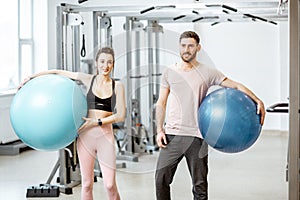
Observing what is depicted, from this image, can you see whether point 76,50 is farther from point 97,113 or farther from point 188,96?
point 188,96

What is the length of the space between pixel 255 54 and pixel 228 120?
6.35m

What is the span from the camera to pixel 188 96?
3.64 m

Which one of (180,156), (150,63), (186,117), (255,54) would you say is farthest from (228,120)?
(255,54)

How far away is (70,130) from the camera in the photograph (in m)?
3.72

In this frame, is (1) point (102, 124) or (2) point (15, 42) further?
(2) point (15, 42)

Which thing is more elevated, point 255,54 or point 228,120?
point 255,54

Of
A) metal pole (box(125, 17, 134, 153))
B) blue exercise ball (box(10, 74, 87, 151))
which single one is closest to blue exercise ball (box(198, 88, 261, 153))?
blue exercise ball (box(10, 74, 87, 151))

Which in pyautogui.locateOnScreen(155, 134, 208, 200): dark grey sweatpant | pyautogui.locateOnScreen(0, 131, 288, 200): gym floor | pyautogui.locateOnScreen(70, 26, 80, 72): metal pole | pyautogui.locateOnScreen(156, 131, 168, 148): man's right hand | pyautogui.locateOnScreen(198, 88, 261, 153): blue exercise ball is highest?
pyautogui.locateOnScreen(70, 26, 80, 72): metal pole

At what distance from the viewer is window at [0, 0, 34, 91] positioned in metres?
8.08

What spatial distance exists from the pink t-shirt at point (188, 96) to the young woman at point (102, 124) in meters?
0.39

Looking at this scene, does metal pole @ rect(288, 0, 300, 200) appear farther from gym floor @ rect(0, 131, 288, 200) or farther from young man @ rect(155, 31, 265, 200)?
gym floor @ rect(0, 131, 288, 200)

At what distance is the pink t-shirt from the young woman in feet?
1.29

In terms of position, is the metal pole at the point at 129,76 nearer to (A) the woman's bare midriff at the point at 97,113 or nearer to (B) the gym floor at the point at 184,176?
(B) the gym floor at the point at 184,176

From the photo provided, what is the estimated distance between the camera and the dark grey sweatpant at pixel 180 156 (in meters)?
3.64
